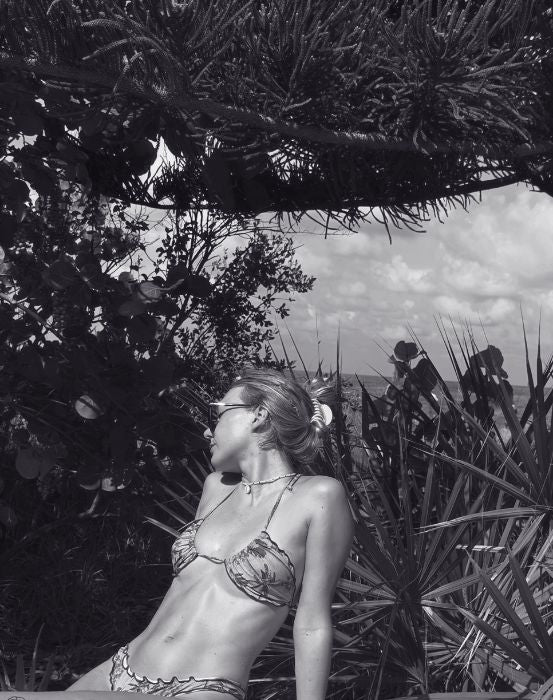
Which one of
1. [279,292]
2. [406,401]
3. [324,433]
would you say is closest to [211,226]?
[279,292]

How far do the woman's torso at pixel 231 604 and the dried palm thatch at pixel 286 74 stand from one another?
5.14ft

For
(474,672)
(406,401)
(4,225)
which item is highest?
(4,225)

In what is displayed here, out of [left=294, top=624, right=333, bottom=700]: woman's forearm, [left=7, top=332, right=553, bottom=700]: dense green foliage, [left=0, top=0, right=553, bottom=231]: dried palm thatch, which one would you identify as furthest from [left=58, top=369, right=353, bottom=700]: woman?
[left=0, top=0, right=553, bottom=231]: dried palm thatch

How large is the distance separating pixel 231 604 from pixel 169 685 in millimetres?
247

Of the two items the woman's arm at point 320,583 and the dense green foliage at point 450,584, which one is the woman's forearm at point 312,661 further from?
the dense green foliage at point 450,584

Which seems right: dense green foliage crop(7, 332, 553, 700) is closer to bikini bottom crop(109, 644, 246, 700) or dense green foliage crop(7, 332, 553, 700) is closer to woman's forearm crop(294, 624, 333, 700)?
woman's forearm crop(294, 624, 333, 700)

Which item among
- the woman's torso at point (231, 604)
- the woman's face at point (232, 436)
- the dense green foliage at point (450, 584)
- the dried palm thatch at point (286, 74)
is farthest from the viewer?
the dried palm thatch at point (286, 74)

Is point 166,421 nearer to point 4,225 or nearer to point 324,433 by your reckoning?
point 4,225

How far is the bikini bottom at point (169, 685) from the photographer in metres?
2.24

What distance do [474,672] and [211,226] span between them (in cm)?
345

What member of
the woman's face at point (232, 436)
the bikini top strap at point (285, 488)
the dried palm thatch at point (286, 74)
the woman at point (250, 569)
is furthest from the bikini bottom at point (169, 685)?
the dried palm thatch at point (286, 74)

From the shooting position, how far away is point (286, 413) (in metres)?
2.58

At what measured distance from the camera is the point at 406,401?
4.40m

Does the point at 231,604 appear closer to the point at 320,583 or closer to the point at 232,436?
the point at 320,583
